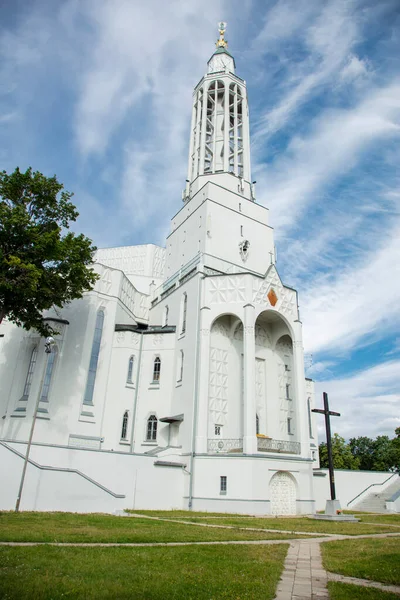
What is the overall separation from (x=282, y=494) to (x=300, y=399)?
631 centimetres

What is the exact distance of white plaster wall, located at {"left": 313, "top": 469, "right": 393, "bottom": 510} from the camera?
30359 millimetres

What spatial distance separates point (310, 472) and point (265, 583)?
23.0 m

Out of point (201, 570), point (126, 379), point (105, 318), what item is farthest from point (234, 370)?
point (201, 570)

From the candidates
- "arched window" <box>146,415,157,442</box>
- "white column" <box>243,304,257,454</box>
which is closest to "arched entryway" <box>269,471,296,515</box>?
"white column" <box>243,304,257,454</box>

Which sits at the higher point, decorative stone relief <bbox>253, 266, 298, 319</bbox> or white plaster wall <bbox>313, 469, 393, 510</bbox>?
decorative stone relief <bbox>253, 266, 298, 319</bbox>

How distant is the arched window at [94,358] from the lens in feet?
97.8

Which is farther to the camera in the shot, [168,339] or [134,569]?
[168,339]

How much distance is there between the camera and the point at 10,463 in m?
18.3

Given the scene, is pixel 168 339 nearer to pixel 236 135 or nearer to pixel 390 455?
pixel 236 135

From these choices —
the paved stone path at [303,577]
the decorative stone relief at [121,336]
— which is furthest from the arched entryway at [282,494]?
the paved stone path at [303,577]

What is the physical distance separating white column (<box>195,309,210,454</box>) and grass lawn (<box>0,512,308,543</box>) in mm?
11584

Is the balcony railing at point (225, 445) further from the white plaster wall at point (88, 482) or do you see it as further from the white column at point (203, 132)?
the white column at point (203, 132)

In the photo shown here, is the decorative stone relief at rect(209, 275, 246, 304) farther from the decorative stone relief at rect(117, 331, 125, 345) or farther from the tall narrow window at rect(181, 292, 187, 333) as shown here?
the decorative stone relief at rect(117, 331, 125, 345)

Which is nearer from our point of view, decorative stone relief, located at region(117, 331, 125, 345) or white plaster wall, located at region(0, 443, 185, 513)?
white plaster wall, located at region(0, 443, 185, 513)
